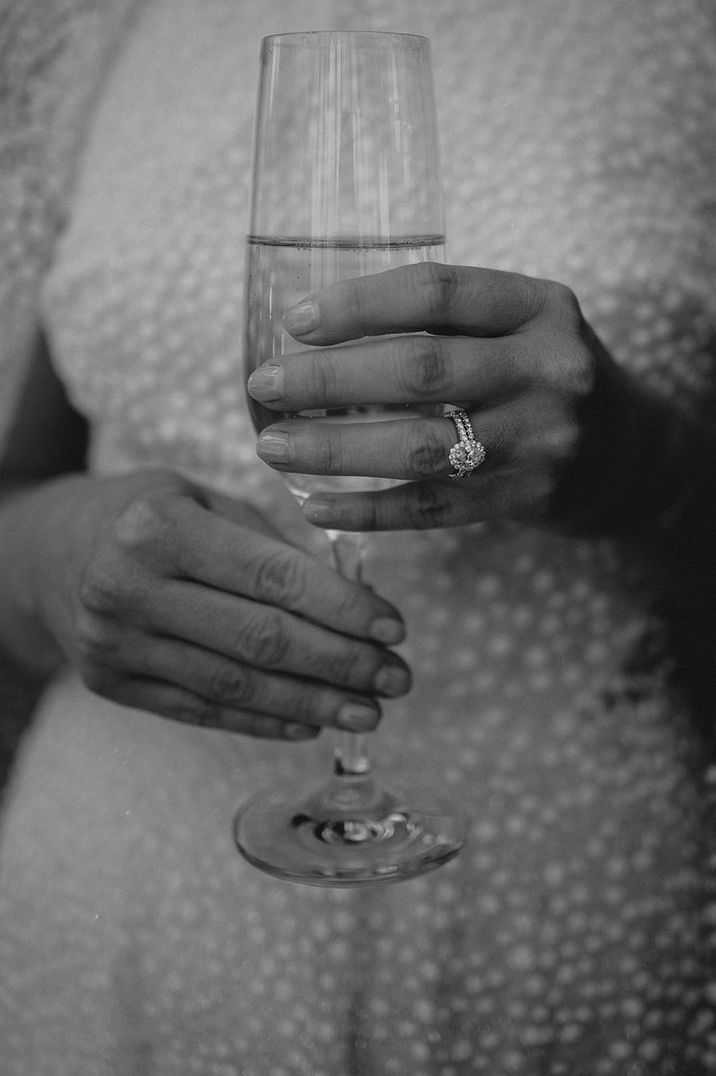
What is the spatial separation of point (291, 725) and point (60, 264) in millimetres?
364

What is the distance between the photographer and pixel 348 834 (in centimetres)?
62

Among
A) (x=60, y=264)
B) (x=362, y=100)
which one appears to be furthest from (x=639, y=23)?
(x=60, y=264)

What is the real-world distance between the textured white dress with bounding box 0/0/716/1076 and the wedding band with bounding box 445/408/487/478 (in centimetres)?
20

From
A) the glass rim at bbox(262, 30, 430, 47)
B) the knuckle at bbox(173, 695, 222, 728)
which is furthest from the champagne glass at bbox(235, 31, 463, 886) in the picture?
the knuckle at bbox(173, 695, 222, 728)

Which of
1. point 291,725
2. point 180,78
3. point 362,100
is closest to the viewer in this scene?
point 362,100

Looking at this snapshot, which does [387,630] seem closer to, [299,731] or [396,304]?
[299,731]

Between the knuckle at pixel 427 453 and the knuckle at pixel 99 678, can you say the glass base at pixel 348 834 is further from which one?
the knuckle at pixel 427 453

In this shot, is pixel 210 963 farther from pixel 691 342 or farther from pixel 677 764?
pixel 691 342

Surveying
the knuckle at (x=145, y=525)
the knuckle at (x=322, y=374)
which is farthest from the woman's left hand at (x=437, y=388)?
the knuckle at (x=145, y=525)

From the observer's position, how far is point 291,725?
25.3 inches

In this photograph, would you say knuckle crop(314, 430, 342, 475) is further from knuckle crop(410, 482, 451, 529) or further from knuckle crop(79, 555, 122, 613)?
knuckle crop(79, 555, 122, 613)

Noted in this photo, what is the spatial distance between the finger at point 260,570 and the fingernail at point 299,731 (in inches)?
2.9

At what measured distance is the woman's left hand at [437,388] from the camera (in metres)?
0.47

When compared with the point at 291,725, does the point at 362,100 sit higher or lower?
higher
